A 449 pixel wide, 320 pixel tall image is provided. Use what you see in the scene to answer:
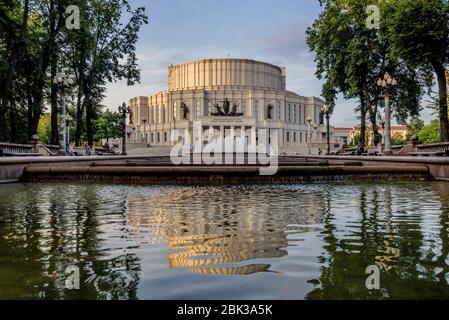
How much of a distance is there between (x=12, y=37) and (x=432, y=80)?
119ft

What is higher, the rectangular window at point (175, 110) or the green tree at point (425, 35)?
the rectangular window at point (175, 110)

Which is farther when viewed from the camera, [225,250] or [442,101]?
[442,101]

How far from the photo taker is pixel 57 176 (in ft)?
53.1

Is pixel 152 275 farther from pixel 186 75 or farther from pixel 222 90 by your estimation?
pixel 186 75

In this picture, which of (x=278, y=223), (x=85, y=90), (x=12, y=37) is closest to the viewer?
(x=278, y=223)

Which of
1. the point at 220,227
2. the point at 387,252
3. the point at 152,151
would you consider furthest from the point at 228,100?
the point at 387,252

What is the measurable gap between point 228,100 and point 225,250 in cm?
9796

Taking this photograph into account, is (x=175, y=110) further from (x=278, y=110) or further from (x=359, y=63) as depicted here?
(x=359, y=63)

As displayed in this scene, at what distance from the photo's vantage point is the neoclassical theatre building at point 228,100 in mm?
100688

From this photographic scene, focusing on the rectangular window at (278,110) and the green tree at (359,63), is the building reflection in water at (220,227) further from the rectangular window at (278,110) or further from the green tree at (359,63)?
the rectangular window at (278,110)

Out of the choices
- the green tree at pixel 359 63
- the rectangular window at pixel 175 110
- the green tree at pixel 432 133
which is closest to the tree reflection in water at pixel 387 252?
the green tree at pixel 359 63

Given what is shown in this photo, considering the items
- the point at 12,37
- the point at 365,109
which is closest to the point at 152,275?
the point at 12,37

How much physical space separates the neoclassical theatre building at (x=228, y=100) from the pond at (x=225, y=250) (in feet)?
273

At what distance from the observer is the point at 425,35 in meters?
28.5
